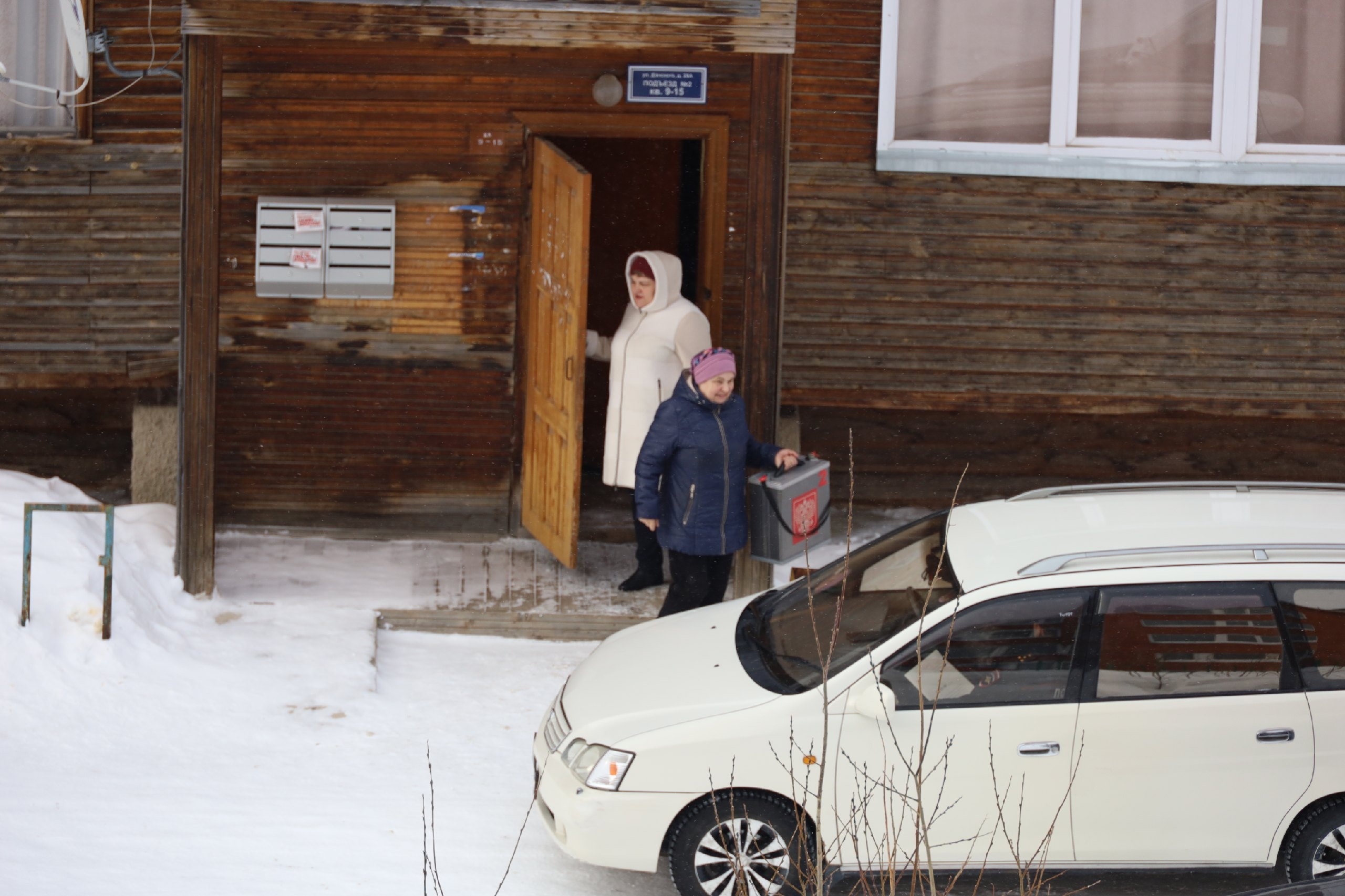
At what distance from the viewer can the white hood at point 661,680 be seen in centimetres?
517

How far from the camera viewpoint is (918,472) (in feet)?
33.7

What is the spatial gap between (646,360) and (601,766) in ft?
11.4

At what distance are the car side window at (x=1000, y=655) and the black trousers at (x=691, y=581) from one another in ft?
7.81

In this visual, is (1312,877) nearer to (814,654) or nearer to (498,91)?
(814,654)

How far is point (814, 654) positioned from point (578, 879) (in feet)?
4.05

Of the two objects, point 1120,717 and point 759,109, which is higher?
point 759,109

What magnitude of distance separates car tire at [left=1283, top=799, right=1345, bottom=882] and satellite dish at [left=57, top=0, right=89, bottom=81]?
22.0 ft

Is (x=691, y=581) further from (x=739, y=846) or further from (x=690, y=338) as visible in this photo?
(x=739, y=846)

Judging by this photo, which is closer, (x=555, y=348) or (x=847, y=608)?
(x=847, y=608)

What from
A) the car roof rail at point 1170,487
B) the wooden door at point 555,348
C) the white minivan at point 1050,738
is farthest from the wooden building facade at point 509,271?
the white minivan at point 1050,738

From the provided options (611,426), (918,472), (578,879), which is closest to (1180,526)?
(578,879)

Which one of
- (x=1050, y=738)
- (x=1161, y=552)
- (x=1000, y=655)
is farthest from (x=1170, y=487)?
(x=1050, y=738)

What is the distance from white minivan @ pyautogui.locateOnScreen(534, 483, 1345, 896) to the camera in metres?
5.00

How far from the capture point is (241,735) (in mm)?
6559
